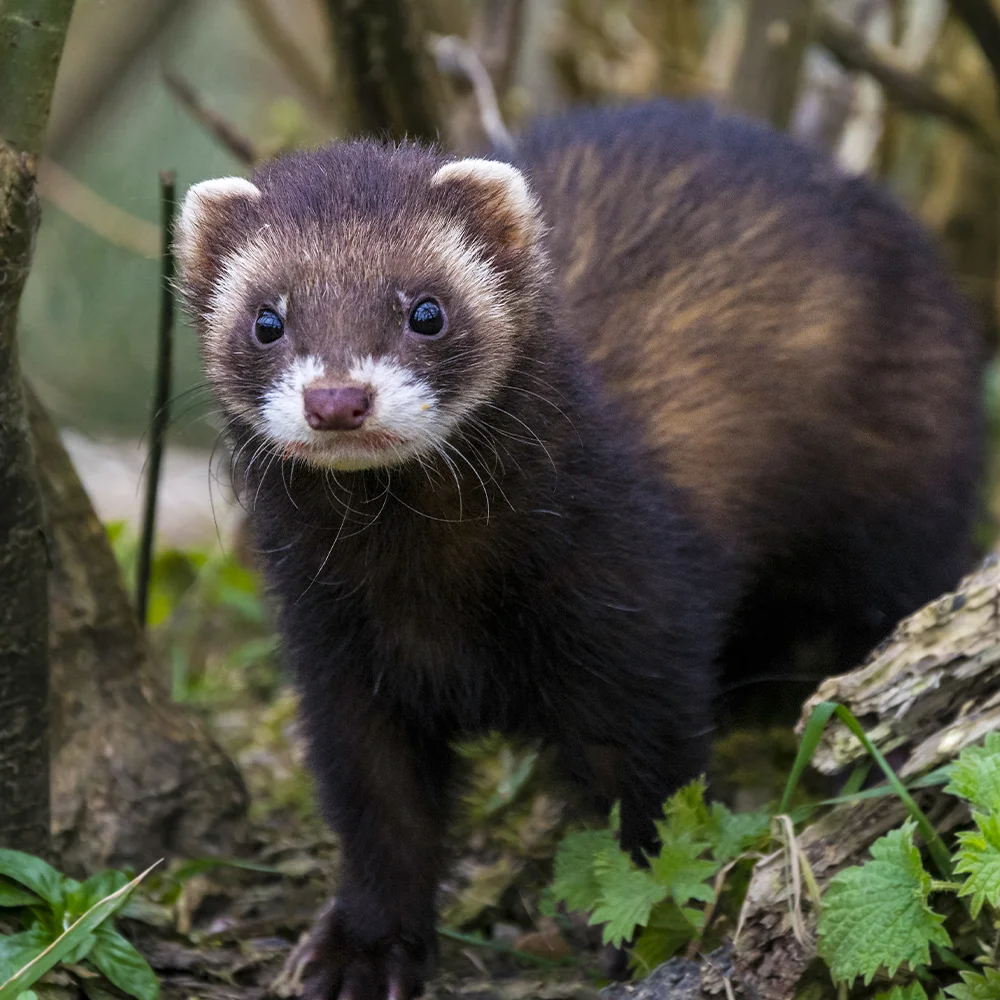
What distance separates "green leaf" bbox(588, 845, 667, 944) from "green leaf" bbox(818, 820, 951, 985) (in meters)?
0.35

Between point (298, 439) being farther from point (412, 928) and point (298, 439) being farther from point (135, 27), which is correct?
point (135, 27)

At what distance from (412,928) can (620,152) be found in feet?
7.06

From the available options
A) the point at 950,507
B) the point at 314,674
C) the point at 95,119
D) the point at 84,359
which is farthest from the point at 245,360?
the point at 84,359

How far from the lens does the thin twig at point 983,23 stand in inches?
201

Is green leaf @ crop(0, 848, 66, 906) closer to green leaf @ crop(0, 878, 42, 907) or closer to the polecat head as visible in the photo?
green leaf @ crop(0, 878, 42, 907)

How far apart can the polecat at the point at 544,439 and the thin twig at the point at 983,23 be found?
1275 millimetres

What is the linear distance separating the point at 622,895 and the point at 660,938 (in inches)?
7.0

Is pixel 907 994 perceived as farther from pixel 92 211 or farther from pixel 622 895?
pixel 92 211

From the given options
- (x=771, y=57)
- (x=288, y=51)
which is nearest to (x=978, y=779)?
(x=771, y=57)

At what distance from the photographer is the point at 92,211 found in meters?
7.31

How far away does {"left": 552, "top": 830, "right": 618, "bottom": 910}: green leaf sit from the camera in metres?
3.06

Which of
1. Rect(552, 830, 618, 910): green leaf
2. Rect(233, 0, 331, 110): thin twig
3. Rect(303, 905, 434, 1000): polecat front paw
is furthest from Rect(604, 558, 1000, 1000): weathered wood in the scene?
Rect(233, 0, 331, 110): thin twig

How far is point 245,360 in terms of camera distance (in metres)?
2.87

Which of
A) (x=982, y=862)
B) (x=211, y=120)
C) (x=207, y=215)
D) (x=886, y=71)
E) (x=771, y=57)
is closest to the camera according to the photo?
(x=982, y=862)
